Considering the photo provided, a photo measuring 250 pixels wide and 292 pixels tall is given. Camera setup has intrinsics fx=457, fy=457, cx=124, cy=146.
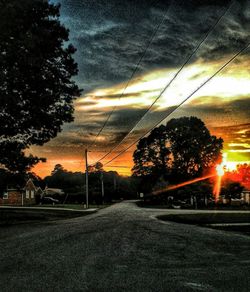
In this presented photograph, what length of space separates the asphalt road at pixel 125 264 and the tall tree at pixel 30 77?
487 inches

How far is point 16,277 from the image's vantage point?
8766 millimetres

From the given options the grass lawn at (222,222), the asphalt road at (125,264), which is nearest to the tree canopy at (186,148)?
the grass lawn at (222,222)

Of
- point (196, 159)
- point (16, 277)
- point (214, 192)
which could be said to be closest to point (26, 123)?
point (16, 277)

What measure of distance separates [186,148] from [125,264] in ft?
258

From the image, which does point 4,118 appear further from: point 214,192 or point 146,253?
point 214,192

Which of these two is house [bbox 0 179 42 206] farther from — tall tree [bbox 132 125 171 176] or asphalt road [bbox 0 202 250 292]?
asphalt road [bbox 0 202 250 292]

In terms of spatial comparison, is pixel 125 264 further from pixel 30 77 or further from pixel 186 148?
pixel 186 148

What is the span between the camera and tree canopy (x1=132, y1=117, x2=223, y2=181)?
8712 cm

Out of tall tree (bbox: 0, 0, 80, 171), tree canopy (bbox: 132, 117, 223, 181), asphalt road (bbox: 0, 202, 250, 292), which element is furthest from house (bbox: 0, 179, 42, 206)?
asphalt road (bbox: 0, 202, 250, 292)

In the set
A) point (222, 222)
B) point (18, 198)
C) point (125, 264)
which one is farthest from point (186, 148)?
point (125, 264)

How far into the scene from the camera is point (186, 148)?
289ft

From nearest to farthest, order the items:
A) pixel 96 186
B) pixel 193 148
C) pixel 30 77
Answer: pixel 30 77
pixel 193 148
pixel 96 186

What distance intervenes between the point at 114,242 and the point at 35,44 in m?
14.9

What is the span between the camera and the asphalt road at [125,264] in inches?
312
